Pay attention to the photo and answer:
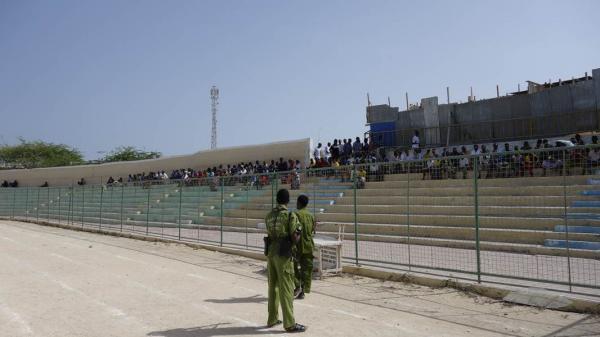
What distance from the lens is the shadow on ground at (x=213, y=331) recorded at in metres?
5.82

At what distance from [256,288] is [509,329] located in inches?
173

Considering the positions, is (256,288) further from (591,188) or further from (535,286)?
(591,188)

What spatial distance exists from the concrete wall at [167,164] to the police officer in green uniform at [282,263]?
21579mm

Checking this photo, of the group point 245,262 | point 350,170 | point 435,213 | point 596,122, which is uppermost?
point 596,122

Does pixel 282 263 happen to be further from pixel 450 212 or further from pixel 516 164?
pixel 450 212

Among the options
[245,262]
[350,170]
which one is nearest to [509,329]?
[350,170]

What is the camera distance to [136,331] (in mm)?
6004

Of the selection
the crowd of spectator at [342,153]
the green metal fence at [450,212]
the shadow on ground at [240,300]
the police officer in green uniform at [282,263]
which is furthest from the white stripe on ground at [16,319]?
the crowd of spectator at [342,153]

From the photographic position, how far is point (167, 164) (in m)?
37.5

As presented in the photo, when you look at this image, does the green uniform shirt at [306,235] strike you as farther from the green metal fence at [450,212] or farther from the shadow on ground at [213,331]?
the green metal fence at [450,212]

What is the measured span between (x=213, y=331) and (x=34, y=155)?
199ft

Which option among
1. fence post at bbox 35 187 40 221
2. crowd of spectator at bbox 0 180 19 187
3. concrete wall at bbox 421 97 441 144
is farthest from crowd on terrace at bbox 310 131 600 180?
crowd of spectator at bbox 0 180 19 187

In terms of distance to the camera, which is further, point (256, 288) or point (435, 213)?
point (435, 213)

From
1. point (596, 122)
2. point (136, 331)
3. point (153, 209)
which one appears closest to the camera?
point (136, 331)
